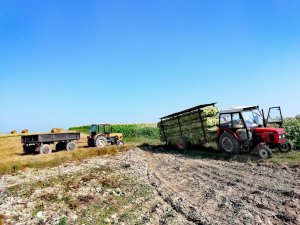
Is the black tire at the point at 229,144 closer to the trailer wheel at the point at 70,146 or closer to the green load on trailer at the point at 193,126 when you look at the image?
the green load on trailer at the point at 193,126

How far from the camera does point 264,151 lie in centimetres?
1302

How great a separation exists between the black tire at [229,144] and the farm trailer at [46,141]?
1369 centimetres

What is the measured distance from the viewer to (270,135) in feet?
43.8

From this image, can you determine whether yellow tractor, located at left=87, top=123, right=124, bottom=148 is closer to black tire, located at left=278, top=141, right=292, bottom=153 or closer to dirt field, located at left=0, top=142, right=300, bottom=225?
dirt field, located at left=0, top=142, right=300, bottom=225

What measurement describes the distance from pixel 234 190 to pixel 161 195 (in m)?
2.10

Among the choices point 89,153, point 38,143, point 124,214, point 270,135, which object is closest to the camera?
point 124,214

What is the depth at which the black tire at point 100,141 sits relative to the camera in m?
24.6

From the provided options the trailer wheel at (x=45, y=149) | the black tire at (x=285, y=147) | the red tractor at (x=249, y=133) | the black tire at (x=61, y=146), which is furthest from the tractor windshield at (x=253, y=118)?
the black tire at (x=61, y=146)

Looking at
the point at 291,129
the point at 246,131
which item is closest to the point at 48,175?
the point at 246,131

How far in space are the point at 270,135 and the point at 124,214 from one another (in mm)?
8446

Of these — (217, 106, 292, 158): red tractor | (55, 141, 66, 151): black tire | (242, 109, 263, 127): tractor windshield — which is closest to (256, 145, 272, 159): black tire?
(217, 106, 292, 158): red tractor

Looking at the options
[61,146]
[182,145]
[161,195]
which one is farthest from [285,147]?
[61,146]

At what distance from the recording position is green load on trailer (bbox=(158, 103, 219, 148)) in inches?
638

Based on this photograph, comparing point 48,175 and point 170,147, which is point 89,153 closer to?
point 170,147
